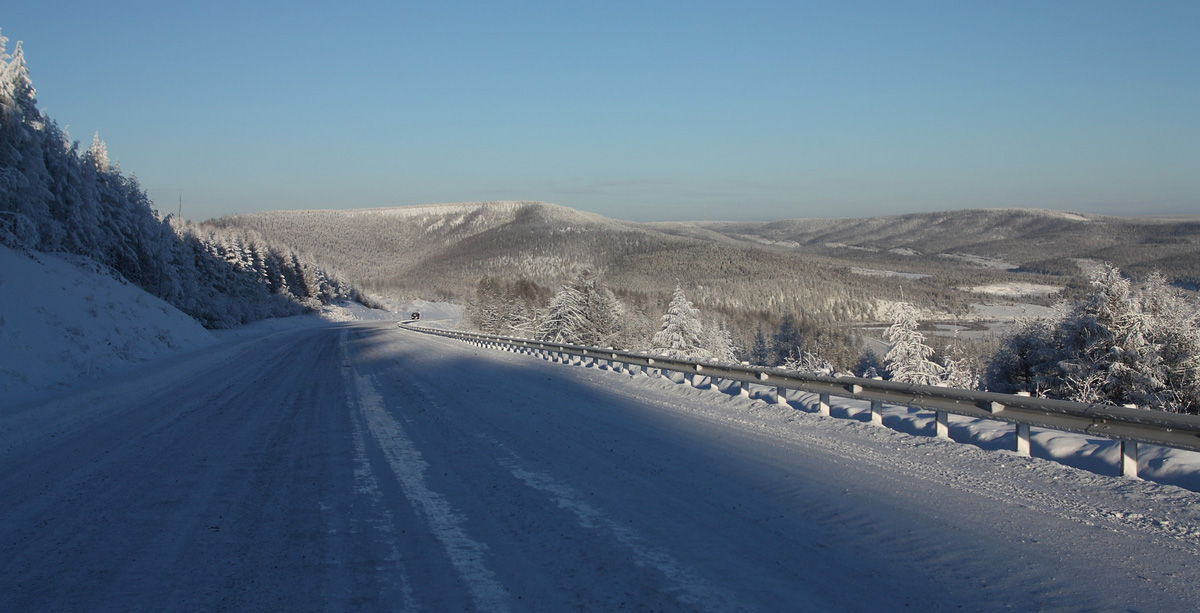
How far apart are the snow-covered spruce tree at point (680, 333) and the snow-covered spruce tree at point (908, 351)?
35.5 ft

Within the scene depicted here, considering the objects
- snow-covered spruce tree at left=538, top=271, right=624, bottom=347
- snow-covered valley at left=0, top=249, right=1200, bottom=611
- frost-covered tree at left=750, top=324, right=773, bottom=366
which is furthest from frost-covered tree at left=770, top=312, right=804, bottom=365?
snow-covered valley at left=0, top=249, right=1200, bottom=611

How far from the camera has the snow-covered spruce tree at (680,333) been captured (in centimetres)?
4419

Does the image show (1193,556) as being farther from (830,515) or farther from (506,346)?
(506,346)

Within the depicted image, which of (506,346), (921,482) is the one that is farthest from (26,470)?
(506,346)

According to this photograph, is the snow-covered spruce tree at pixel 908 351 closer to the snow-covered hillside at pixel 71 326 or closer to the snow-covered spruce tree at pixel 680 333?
the snow-covered spruce tree at pixel 680 333

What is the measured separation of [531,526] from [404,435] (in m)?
5.52

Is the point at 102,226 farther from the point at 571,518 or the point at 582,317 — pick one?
the point at 571,518

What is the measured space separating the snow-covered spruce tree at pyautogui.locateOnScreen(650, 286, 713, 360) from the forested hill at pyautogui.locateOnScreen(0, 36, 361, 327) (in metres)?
29.9

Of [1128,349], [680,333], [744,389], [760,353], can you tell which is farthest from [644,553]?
[760,353]

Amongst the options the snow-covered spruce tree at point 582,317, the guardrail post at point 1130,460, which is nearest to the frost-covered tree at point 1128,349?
the guardrail post at point 1130,460

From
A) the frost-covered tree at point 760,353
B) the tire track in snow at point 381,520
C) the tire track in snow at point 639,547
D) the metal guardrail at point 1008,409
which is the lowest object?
the frost-covered tree at point 760,353

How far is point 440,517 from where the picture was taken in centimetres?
679

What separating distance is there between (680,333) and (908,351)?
12998mm

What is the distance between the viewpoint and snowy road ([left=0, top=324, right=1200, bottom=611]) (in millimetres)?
4992
